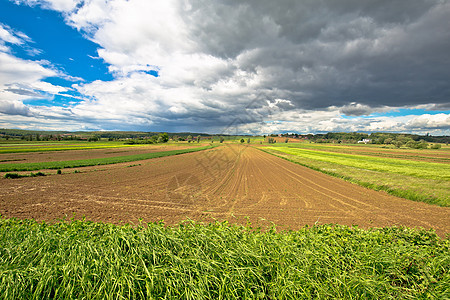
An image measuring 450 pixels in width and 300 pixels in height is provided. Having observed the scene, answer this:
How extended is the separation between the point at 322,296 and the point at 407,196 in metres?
18.3

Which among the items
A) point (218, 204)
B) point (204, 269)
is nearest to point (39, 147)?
point (218, 204)

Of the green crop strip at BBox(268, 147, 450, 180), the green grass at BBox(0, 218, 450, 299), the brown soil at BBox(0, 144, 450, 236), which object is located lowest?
the brown soil at BBox(0, 144, 450, 236)

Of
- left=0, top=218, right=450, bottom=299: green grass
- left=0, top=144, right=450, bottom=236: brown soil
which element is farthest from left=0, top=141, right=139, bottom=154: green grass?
left=0, top=218, right=450, bottom=299: green grass

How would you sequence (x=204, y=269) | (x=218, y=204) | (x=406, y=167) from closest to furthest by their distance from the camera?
1. (x=204, y=269)
2. (x=218, y=204)
3. (x=406, y=167)

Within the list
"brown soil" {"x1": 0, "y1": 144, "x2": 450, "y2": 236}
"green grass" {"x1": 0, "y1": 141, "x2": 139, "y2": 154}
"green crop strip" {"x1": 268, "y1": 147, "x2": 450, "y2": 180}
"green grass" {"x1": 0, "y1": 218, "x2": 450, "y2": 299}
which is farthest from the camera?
"green grass" {"x1": 0, "y1": 141, "x2": 139, "y2": 154}

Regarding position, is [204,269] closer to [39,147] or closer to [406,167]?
[406,167]

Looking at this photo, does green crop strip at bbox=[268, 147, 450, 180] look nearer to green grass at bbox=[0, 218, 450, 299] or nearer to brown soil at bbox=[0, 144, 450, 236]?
brown soil at bbox=[0, 144, 450, 236]

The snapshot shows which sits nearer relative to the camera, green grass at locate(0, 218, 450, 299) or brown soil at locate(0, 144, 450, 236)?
green grass at locate(0, 218, 450, 299)

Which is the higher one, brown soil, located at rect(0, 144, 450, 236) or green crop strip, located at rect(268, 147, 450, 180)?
green crop strip, located at rect(268, 147, 450, 180)

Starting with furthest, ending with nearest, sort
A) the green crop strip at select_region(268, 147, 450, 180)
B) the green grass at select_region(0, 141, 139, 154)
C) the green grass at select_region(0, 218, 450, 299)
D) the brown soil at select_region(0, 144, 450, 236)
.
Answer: the green grass at select_region(0, 141, 139, 154)
the green crop strip at select_region(268, 147, 450, 180)
the brown soil at select_region(0, 144, 450, 236)
the green grass at select_region(0, 218, 450, 299)

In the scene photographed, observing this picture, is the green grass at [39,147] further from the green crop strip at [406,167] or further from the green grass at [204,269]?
the green crop strip at [406,167]

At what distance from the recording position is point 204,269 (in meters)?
2.80

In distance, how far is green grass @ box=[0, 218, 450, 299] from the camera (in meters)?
2.36

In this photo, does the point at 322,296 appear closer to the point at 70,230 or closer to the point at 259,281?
the point at 259,281
